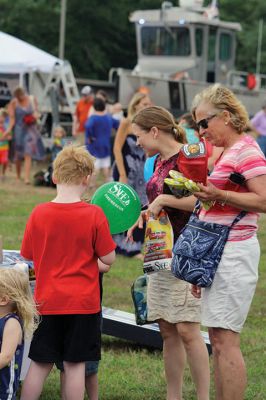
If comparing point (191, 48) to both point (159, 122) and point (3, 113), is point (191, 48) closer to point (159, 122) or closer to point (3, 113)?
point (3, 113)

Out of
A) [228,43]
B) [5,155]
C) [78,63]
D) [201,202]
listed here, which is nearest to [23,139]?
[5,155]

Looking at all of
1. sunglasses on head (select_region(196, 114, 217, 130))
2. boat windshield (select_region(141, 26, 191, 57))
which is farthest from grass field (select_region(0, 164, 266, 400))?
boat windshield (select_region(141, 26, 191, 57))

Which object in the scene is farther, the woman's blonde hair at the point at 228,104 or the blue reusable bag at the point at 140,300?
the blue reusable bag at the point at 140,300

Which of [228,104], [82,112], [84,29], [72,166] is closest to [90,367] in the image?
[72,166]

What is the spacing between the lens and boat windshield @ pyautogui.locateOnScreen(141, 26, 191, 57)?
1144 inches

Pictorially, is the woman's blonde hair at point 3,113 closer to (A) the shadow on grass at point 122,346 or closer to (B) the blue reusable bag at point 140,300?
(A) the shadow on grass at point 122,346

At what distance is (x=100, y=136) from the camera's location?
16.4 meters

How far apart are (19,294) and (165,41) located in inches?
1010

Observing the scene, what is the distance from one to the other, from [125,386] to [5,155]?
1299 centimetres

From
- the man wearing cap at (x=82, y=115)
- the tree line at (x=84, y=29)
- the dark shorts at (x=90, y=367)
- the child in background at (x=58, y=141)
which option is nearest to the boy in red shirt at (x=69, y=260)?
the dark shorts at (x=90, y=367)

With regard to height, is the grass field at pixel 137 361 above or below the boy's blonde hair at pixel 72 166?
below

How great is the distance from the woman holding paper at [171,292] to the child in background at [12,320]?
976 millimetres

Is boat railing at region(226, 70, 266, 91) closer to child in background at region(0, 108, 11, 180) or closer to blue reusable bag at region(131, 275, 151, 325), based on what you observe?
child in background at region(0, 108, 11, 180)

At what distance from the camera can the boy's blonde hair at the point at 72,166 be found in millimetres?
4668
